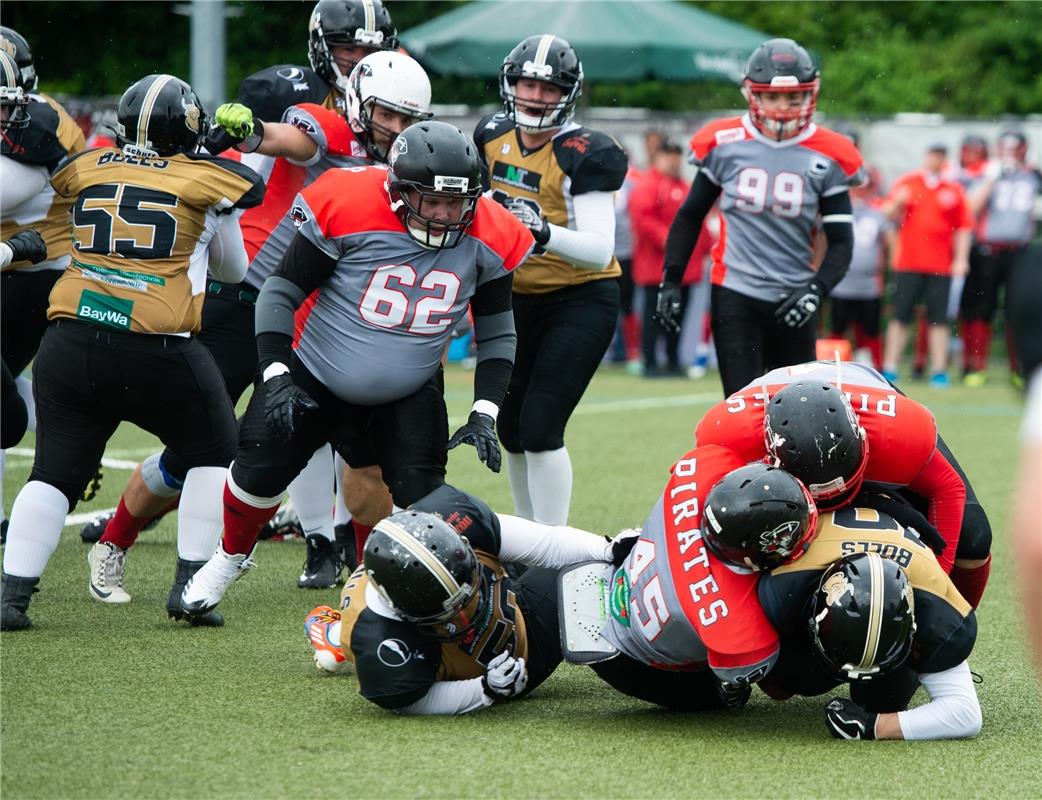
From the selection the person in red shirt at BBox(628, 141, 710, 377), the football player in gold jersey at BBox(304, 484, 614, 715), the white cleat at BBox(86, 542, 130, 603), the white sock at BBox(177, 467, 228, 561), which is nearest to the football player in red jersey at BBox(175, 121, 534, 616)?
the white sock at BBox(177, 467, 228, 561)

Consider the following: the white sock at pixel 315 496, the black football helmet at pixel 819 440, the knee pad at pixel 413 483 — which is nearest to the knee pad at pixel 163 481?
the white sock at pixel 315 496

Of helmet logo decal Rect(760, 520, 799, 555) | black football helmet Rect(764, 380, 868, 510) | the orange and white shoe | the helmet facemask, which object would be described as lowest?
the orange and white shoe

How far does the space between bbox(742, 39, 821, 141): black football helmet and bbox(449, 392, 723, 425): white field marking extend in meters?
4.78

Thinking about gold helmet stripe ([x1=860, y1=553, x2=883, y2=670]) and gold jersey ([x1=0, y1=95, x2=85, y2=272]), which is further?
gold jersey ([x1=0, y1=95, x2=85, y2=272])

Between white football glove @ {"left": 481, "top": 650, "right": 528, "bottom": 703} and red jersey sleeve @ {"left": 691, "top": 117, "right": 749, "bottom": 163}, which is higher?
red jersey sleeve @ {"left": 691, "top": 117, "right": 749, "bottom": 163}

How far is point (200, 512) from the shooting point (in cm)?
498

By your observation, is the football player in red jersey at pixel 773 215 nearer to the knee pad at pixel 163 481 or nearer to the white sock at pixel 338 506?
the white sock at pixel 338 506

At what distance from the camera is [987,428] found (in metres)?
10.8

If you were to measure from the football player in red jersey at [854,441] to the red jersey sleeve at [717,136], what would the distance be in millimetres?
2213

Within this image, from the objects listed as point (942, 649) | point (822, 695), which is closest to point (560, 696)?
point (822, 695)

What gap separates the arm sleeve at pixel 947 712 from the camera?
3801 millimetres

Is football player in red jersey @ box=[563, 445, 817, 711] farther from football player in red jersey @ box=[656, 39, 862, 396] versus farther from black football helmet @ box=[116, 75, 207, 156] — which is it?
football player in red jersey @ box=[656, 39, 862, 396]

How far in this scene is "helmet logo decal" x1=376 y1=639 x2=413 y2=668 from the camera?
3.91m

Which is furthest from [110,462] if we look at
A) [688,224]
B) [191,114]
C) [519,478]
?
[191,114]
